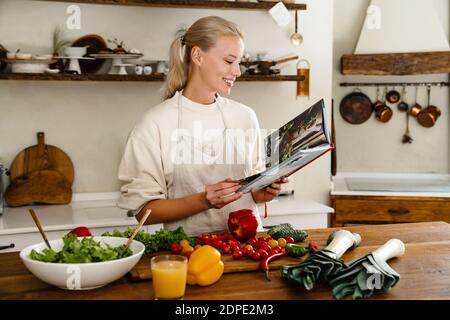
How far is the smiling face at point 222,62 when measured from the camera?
242 centimetres

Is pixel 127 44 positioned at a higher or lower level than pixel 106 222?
higher

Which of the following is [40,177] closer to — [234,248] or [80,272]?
[234,248]

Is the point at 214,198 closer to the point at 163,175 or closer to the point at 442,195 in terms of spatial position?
the point at 163,175

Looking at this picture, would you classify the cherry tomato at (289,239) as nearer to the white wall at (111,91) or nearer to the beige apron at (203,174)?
the beige apron at (203,174)

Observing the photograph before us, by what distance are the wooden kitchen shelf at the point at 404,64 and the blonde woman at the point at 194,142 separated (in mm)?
1795

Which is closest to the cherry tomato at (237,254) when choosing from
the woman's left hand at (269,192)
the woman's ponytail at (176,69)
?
the woman's left hand at (269,192)

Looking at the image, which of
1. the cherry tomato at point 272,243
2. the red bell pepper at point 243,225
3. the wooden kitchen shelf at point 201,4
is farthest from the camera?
the wooden kitchen shelf at point 201,4

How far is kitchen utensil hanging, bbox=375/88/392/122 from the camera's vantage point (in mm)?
4434

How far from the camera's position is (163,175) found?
241 cm

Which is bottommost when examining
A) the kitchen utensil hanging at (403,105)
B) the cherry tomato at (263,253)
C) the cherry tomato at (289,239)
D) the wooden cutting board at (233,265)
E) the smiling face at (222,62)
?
the wooden cutting board at (233,265)

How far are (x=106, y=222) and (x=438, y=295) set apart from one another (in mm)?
1941

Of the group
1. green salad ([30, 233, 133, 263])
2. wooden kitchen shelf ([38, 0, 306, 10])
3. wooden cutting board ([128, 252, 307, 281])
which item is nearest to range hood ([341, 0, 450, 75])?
wooden kitchen shelf ([38, 0, 306, 10])

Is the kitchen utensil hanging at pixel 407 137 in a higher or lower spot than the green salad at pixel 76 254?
higher

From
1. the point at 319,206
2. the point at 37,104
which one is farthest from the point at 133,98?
the point at 319,206
